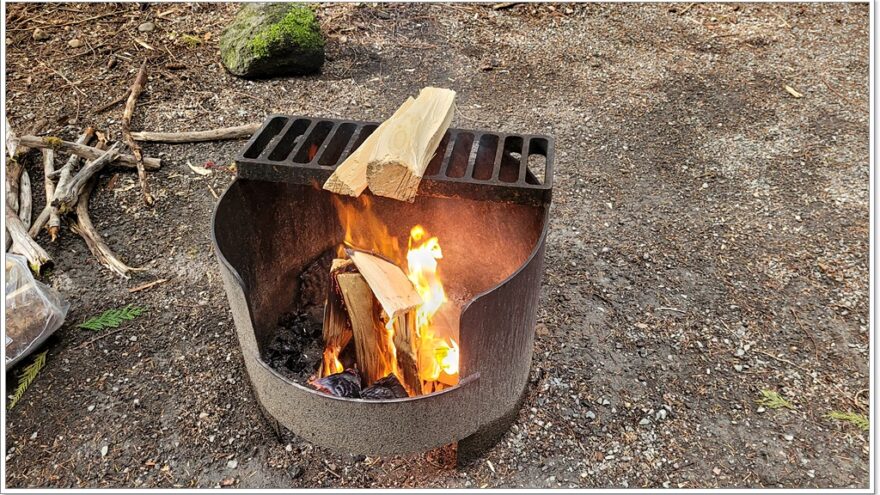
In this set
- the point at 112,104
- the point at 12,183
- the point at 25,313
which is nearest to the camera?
the point at 25,313

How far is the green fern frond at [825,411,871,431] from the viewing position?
3.06m

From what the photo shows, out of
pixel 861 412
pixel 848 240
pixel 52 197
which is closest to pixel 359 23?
pixel 52 197

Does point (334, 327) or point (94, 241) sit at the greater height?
point (334, 327)

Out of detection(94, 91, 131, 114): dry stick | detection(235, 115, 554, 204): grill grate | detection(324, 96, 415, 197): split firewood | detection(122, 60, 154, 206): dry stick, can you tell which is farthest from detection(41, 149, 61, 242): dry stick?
detection(324, 96, 415, 197): split firewood

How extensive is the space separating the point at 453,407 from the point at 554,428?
2.81 feet

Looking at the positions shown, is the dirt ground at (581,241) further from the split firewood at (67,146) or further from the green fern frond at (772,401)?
the split firewood at (67,146)

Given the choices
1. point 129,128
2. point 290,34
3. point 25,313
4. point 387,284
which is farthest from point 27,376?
point 290,34

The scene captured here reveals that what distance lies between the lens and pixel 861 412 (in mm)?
3133

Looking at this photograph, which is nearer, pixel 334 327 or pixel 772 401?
pixel 334 327

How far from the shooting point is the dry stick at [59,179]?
406 cm

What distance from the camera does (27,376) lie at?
323 cm

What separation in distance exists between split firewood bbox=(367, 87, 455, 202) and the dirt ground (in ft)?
4.41

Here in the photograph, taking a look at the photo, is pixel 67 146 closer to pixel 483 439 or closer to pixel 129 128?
pixel 129 128

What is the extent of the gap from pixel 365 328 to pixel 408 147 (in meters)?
0.90
